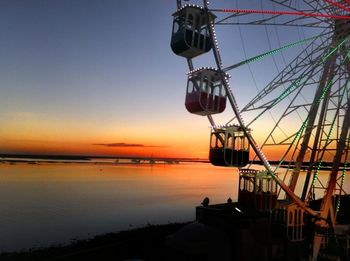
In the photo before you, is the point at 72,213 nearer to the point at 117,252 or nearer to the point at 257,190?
the point at 117,252

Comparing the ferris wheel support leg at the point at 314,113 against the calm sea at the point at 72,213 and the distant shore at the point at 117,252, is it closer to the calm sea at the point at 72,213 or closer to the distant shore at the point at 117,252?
the distant shore at the point at 117,252

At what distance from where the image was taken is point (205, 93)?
17.8 m

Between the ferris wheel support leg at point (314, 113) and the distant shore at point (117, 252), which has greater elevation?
the ferris wheel support leg at point (314, 113)

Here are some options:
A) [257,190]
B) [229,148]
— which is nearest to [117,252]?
[257,190]

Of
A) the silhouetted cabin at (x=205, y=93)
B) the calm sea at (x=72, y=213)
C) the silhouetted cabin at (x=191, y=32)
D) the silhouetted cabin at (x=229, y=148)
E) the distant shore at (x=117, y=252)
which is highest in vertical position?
the silhouetted cabin at (x=191, y=32)

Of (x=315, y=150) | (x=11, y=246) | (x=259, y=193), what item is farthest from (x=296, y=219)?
(x=11, y=246)

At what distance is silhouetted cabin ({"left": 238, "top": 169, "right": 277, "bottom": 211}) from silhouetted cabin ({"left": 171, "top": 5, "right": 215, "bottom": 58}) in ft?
23.8

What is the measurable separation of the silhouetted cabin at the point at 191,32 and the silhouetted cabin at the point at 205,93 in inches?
45.5

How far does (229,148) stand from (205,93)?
306 cm

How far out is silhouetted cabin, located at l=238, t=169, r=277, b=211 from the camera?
19375 millimetres

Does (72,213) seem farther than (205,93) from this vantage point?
Yes

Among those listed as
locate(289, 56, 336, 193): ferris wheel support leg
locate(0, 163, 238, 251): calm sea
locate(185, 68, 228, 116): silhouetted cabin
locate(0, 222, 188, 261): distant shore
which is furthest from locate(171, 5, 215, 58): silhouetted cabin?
locate(0, 163, 238, 251): calm sea

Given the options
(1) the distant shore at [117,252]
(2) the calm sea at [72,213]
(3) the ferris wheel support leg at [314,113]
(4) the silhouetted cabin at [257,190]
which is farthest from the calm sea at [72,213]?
(3) the ferris wheel support leg at [314,113]

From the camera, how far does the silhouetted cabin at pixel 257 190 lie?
63.6 ft
